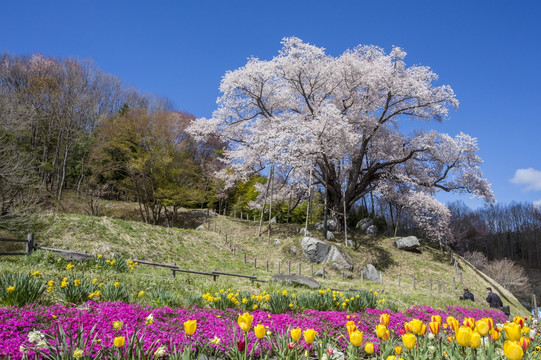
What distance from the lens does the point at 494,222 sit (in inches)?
2190

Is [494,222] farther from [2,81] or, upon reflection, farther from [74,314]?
[2,81]

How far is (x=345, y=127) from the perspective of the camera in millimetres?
21656

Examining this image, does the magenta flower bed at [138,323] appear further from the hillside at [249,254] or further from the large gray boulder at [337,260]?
the large gray boulder at [337,260]

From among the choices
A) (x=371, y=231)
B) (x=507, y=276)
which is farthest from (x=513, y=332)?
(x=507, y=276)

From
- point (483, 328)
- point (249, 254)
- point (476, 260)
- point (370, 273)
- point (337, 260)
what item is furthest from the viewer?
point (476, 260)

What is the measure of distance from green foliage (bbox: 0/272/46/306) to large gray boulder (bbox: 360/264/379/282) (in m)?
16.5

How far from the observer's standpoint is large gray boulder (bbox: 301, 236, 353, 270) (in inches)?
736

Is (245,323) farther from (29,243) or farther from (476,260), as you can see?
(476,260)

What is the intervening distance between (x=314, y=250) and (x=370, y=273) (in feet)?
11.1

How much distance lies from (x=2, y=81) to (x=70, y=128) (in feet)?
31.2

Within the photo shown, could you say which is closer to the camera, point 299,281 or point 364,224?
point 299,281

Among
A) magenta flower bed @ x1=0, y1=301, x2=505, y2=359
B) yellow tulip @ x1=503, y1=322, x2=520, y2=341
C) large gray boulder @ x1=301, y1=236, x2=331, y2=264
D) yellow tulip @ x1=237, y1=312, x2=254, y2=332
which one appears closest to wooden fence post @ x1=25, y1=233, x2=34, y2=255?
magenta flower bed @ x1=0, y1=301, x2=505, y2=359

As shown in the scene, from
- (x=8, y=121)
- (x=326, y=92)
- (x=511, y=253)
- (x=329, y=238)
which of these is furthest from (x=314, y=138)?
(x=511, y=253)

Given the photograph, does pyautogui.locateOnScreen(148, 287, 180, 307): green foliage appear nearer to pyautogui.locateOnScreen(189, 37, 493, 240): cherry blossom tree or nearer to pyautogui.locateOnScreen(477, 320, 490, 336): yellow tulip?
pyautogui.locateOnScreen(477, 320, 490, 336): yellow tulip
